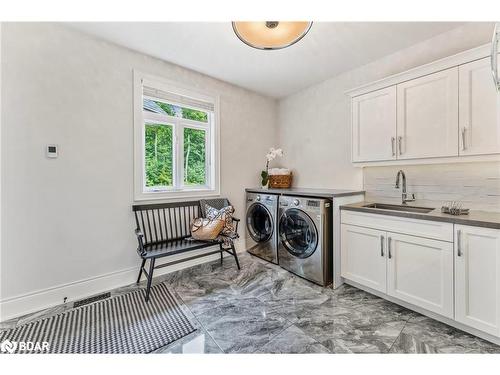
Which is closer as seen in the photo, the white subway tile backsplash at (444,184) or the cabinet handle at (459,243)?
the cabinet handle at (459,243)

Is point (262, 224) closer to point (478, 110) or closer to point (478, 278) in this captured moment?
point (478, 278)

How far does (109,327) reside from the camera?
5.40 ft

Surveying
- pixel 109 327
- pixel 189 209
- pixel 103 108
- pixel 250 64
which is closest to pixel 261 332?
pixel 109 327

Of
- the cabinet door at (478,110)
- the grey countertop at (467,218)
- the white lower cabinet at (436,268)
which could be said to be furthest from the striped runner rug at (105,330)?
the cabinet door at (478,110)

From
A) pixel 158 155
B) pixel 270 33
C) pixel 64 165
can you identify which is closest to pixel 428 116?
pixel 270 33

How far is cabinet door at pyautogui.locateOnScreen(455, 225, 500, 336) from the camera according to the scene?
141cm

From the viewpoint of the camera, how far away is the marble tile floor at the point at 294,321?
1454 millimetres

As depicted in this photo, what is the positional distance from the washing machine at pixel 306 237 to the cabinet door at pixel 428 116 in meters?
0.94

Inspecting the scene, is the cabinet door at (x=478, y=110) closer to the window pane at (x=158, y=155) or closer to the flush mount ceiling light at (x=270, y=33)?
the flush mount ceiling light at (x=270, y=33)

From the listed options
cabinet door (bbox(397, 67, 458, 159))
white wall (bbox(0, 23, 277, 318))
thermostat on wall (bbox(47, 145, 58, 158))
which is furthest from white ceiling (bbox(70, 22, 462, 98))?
thermostat on wall (bbox(47, 145, 58, 158))

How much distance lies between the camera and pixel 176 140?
277 cm

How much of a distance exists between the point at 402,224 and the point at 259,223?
1.72 m
